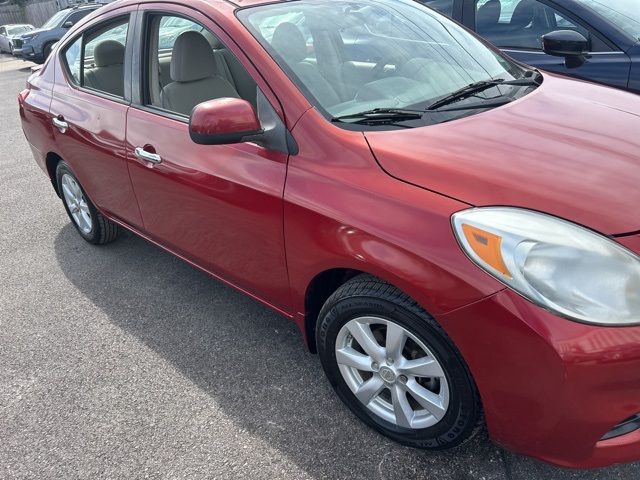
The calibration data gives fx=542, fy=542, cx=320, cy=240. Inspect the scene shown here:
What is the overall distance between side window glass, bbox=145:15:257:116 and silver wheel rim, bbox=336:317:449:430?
1367 mm

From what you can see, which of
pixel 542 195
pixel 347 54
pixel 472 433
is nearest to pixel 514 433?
pixel 472 433

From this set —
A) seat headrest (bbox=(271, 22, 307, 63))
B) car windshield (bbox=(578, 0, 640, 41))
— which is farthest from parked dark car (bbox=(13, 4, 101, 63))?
seat headrest (bbox=(271, 22, 307, 63))

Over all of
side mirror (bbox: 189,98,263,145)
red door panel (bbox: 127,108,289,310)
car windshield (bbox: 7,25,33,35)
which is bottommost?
car windshield (bbox: 7,25,33,35)

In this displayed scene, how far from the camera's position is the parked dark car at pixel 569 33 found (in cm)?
345

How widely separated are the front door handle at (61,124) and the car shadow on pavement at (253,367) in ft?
2.95

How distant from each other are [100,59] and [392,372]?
2.63 m

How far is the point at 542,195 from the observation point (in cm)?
161

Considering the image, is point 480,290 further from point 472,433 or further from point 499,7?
point 499,7

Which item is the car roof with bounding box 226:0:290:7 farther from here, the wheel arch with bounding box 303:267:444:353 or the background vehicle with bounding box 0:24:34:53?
the background vehicle with bounding box 0:24:34:53

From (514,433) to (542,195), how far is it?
73 cm

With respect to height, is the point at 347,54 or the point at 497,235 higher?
the point at 347,54

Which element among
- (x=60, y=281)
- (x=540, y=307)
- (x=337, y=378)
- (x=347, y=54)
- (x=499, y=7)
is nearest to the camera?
(x=540, y=307)

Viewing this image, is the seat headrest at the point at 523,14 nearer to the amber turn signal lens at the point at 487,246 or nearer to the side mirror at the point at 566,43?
the side mirror at the point at 566,43

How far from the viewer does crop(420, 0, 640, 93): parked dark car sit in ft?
11.3
